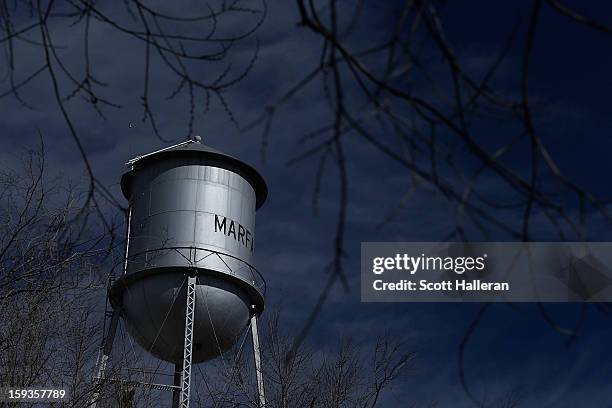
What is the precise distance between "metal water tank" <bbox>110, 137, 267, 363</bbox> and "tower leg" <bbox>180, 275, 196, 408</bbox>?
0.17 m

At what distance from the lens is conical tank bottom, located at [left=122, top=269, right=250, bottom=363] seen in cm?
1828

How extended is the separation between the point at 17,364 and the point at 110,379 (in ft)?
6.49

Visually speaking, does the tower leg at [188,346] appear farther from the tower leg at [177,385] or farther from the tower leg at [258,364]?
the tower leg at [258,364]

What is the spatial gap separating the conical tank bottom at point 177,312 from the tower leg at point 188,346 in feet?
0.49

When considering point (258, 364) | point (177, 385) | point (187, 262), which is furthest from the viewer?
point (258, 364)

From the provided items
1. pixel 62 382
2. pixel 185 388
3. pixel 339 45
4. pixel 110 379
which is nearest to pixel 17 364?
pixel 62 382

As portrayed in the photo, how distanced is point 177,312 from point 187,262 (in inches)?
38.1

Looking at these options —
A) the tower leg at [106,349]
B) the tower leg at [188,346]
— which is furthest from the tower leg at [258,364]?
the tower leg at [106,349]

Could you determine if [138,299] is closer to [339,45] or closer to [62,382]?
[62,382]

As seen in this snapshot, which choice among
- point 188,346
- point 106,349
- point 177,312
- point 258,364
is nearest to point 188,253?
point 177,312

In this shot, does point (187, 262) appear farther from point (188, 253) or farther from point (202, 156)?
point (202, 156)

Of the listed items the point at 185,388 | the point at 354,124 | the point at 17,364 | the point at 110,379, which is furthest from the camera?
the point at 185,388

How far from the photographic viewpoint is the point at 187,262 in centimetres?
1800

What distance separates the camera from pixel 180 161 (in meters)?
19.3
